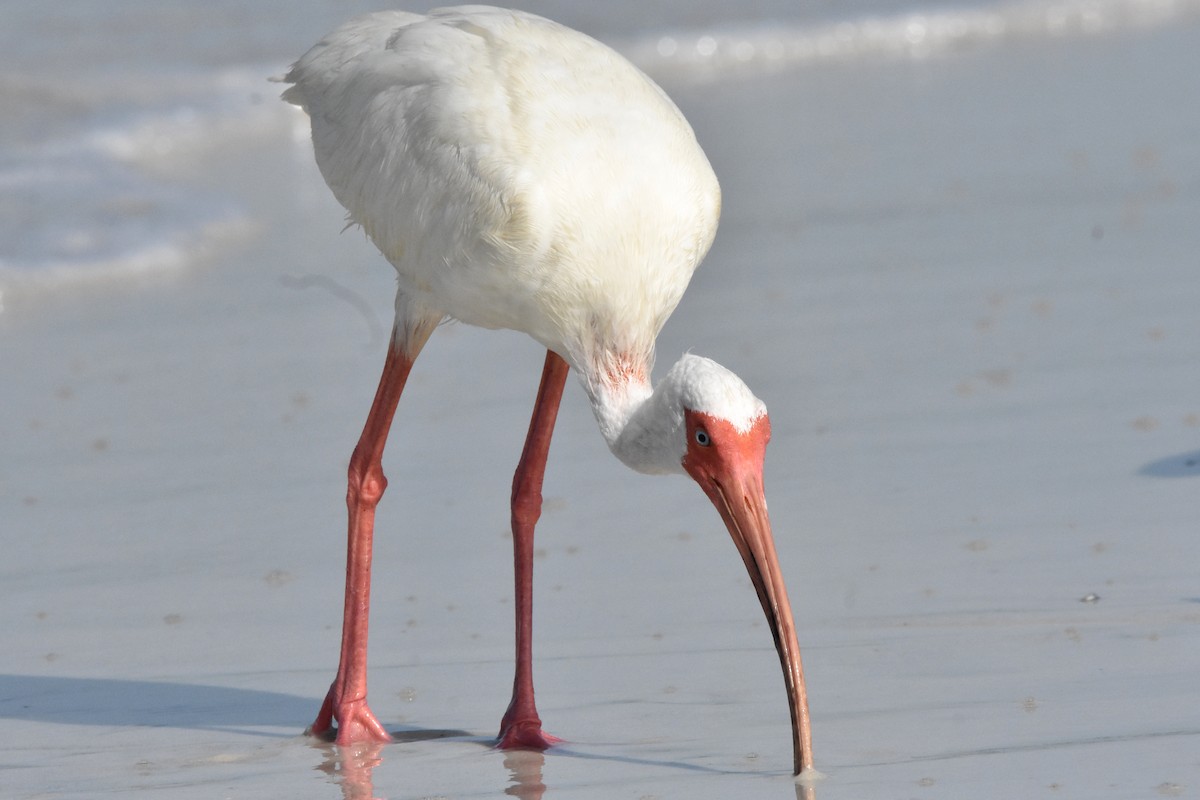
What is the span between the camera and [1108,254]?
8695 mm

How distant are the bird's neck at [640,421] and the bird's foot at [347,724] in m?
0.94

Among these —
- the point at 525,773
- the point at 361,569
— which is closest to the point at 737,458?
the point at 525,773

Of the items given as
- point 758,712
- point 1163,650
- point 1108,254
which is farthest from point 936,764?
point 1108,254

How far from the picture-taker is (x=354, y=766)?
4629mm

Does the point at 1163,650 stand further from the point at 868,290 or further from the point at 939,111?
the point at 939,111

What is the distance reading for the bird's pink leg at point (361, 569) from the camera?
488 cm

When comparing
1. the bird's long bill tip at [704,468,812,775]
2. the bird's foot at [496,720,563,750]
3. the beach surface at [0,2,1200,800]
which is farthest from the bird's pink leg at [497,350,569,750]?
the bird's long bill tip at [704,468,812,775]

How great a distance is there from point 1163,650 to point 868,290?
387 centimetres

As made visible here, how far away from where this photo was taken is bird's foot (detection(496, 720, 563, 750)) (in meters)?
4.70

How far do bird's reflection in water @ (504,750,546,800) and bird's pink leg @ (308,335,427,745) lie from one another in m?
0.42

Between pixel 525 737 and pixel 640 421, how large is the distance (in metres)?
0.84

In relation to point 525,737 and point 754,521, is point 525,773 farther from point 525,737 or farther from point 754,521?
point 754,521

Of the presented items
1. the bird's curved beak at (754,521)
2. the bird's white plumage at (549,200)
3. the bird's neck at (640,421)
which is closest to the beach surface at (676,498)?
the bird's curved beak at (754,521)

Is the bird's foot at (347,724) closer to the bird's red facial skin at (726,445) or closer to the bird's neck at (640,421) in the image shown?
the bird's neck at (640,421)
